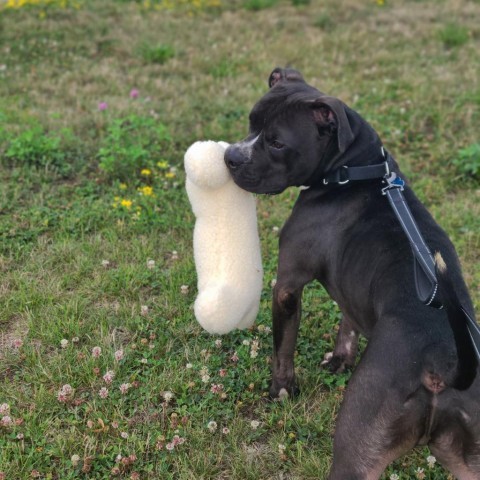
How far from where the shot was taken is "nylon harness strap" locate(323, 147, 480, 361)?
2568 millimetres

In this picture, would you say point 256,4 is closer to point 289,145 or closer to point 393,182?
point 289,145

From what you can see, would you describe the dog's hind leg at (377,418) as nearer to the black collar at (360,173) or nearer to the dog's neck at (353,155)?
the black collar at (360,173)

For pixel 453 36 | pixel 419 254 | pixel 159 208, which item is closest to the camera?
pixel 419 254

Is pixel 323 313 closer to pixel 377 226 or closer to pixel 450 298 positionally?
pixel 377 226

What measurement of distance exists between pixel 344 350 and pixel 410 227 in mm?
1327

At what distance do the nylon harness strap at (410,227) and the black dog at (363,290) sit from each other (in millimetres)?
51

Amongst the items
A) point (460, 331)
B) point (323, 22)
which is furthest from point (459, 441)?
point (323, 22)

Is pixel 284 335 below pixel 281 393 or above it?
above

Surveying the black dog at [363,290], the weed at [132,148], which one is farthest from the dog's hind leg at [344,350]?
the weed at [132,148]

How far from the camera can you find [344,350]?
13.1 feet

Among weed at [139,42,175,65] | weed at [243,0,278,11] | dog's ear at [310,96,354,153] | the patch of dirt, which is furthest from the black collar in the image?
weed at [243,0,278,11]

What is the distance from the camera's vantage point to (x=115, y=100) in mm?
7281

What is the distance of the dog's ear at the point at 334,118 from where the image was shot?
3.24 m

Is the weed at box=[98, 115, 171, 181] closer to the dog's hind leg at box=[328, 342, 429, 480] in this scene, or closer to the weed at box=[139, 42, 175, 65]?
the weed at box=[139, 42, 175, 65]
